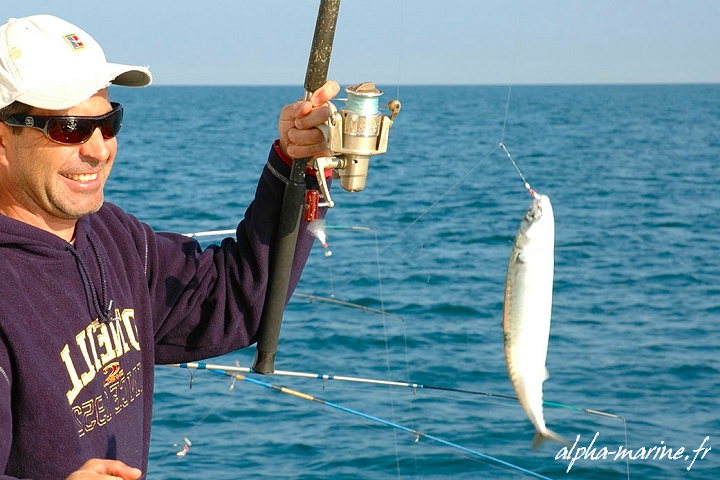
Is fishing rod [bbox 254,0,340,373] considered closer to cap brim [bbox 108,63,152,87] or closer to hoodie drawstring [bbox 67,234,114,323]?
Result: cap brim [bbox 108,63,152,87]

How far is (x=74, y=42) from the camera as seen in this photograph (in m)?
2.55

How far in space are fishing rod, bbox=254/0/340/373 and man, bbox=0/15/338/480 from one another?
0.11 meters

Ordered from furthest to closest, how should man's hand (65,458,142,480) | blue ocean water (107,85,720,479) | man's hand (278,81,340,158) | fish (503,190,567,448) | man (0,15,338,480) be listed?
blue ocean water (107,85,720,479) < man's hand (278,81,340,158) < fish (503,190,567,448) < man (0,15,338,480) < man's hand (65,458,142,480)

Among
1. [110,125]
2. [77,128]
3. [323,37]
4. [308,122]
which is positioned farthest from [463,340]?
[77,128]

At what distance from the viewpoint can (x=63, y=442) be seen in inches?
94.6

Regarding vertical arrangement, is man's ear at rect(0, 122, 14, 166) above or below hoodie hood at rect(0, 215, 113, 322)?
above

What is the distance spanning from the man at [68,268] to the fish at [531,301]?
649mm

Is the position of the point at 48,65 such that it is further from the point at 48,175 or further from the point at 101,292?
the point at 101,292

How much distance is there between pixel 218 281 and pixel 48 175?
2.44 feet

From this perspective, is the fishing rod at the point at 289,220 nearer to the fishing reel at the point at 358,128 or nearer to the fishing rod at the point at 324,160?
the fishing rod at the point at 324,160

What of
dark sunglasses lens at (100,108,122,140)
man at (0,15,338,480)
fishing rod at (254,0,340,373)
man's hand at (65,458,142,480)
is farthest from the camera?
fishing rod at (254,0,340,373)

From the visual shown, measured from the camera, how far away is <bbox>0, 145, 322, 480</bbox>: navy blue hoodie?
2352 millimetres

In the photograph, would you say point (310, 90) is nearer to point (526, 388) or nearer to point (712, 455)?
point (526, 388)

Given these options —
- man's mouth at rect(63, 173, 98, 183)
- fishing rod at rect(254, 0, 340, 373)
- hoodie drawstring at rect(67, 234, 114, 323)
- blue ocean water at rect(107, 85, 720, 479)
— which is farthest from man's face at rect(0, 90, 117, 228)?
blue ocean water at rect(107, 85, 720, 479)
